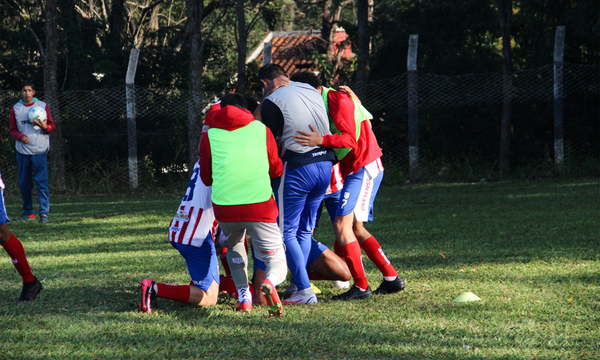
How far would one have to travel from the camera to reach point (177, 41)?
1839cm

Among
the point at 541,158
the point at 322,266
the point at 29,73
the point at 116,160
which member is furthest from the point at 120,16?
the point at 322,266

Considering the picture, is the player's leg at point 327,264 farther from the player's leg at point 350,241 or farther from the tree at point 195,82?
the tree at point 195,82

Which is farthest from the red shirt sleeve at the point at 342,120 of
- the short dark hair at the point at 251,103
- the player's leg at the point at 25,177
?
the player's leg at the point at 25,177

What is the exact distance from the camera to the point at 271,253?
4.26 metres

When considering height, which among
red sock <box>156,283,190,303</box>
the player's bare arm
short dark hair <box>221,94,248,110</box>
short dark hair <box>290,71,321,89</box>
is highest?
short dark hair <box>290,71,321,89</box>

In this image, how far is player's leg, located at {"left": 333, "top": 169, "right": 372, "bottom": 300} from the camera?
479cm

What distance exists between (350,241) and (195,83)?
9865 millimetres

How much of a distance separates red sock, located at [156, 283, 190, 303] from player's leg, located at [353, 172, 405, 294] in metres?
1.46

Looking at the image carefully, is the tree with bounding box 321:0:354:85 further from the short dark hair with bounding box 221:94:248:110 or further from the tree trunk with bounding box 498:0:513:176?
the short dark hair with bounding box 221:94:248:110

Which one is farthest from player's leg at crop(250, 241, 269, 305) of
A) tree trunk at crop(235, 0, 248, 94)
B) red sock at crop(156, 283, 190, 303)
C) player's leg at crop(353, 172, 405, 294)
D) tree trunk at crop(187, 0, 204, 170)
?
tree trunk at crop(235, 0, 248, 94)

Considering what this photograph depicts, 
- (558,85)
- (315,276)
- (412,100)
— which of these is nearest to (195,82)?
(412,100)

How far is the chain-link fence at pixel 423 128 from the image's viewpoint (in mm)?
13570

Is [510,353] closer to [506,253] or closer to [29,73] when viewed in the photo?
[506,253]

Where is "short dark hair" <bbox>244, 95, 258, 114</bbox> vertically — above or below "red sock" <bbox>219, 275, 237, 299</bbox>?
above
